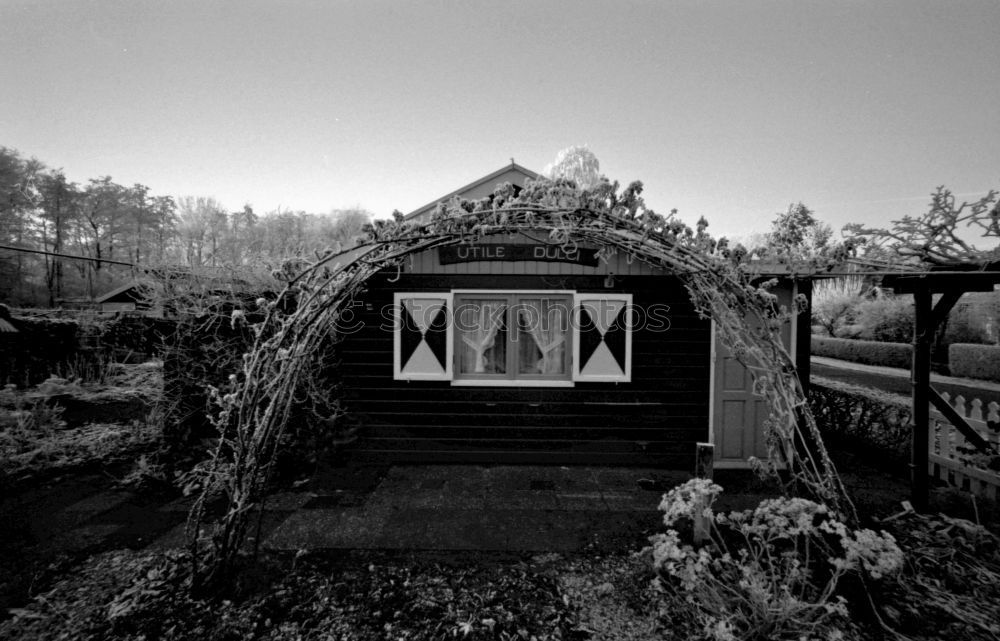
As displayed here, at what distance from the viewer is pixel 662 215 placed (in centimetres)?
259

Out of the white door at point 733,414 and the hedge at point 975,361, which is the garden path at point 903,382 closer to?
the hedge at point 975,361

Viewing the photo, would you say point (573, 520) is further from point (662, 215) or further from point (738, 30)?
point (738, 30)

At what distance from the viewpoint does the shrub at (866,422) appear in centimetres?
453

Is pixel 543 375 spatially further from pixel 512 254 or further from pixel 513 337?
pixel 512 254

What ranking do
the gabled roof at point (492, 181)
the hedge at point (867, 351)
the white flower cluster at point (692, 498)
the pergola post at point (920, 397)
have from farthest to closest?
the hedge at point (867, 351)
the gabled roof at point (492, 181)
the pergola post at point (920, 397)
the white flower cluster at point (692, 498)

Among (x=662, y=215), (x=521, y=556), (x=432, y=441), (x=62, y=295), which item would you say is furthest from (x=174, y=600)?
(x=62, y=295)

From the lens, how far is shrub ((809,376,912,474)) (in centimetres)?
453

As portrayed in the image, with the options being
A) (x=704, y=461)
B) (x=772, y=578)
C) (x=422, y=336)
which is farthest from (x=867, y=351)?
(x=422, y=336)

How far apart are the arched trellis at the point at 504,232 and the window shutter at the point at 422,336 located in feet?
6.33

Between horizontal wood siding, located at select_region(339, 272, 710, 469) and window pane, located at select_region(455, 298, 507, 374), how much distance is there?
240 mm

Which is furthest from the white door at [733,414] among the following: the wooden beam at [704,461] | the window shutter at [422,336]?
the window shutter at [422,336]

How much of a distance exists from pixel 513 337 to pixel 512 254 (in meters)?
1.03

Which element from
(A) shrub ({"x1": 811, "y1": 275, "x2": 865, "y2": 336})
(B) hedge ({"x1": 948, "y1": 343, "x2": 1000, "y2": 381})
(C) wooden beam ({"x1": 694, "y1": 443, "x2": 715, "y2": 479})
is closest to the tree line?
(C) wooden beam ({"x1": 694, "y1": 443, "x2": 715, "y2": 479})

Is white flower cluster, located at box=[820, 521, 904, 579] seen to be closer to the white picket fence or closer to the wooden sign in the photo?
the white picket fence
